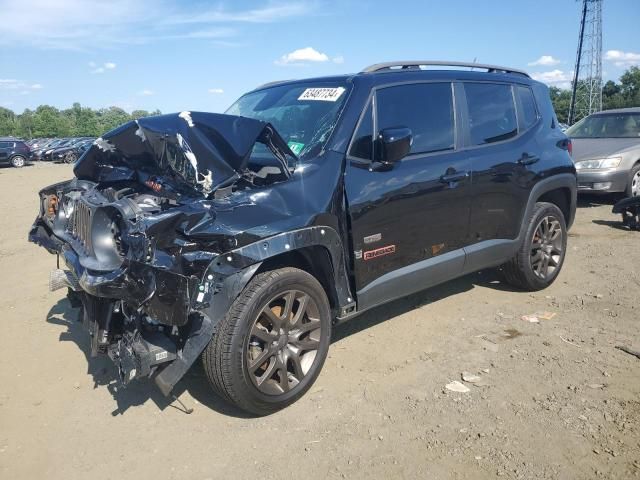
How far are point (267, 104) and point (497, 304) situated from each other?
2.89 meters

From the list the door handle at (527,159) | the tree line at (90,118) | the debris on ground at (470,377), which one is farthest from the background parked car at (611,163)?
the tree line at (90,118)

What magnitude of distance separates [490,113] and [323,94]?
1.67m

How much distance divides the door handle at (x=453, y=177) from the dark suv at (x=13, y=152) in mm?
35186

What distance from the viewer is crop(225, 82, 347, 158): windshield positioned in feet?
11.8

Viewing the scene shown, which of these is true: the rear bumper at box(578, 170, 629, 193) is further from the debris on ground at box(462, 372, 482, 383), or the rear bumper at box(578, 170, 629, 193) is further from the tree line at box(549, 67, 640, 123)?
the tree line at box(549, 67, 640, 123)

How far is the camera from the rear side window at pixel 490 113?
4410 mm

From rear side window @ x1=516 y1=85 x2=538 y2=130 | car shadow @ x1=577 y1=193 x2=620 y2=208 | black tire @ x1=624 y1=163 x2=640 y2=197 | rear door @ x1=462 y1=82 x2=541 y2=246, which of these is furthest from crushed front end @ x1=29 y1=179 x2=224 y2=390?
car shadow @ x1=577 y1=193 x2=620 y2=208

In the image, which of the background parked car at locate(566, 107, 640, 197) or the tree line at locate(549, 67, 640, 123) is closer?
the background parked car at locate(566, 107, 640, 197)

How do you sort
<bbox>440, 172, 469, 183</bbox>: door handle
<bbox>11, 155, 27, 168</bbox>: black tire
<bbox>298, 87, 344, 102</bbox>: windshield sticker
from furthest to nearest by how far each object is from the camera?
<bbox>11, 155, 27, 168</bbox>: black tire, <bbox>440, 172, 469, 183</bbox>: door handle, <bbox>298, 87, 344, 102</bbox>: windshield sticker

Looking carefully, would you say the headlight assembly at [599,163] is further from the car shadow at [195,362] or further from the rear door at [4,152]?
the rear door at [4,152]

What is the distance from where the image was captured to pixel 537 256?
17.1 feet

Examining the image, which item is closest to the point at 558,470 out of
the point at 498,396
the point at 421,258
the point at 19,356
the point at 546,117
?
the point at 498,396

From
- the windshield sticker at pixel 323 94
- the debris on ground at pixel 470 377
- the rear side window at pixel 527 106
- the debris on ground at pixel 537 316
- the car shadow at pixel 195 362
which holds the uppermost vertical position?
the windshield sticker at pixel 323 94

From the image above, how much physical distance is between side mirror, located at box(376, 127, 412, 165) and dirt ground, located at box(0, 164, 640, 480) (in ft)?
5.08
